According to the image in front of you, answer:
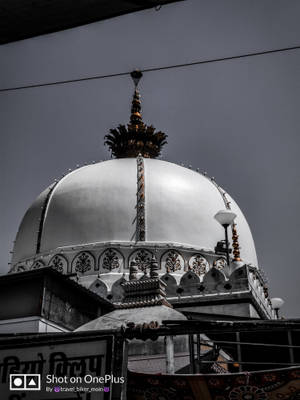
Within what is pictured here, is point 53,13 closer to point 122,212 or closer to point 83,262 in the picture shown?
point 83,262

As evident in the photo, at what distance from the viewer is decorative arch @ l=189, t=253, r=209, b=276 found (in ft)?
60.4

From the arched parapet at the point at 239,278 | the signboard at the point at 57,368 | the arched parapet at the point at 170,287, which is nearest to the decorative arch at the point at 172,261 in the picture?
the arched parapet at the point at 170,287

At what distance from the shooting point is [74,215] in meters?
19.8

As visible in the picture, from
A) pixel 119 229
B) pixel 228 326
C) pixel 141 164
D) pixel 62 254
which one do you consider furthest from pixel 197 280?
pixel 228 326

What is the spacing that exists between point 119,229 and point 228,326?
47.9ft

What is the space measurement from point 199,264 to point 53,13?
13447mm

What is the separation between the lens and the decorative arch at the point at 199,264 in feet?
60.4

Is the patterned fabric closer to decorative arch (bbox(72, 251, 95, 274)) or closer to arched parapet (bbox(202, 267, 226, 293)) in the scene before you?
arched parapet (bbox(202, 267, 226, 293))

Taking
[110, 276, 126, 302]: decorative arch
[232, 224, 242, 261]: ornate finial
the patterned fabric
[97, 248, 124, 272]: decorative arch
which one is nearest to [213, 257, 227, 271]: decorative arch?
[232, 224, 242, 261]: ornate finial

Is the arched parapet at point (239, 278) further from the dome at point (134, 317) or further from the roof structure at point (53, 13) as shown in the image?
the roof structure at point (53, 13)

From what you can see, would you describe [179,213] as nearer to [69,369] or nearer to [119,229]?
[119,229]

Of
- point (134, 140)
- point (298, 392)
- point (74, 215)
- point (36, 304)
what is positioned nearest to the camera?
point (298, 392)

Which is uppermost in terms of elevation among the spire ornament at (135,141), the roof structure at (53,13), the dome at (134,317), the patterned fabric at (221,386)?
the spire ornament at (135,141)

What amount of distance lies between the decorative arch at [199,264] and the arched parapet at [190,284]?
308 centimetres
